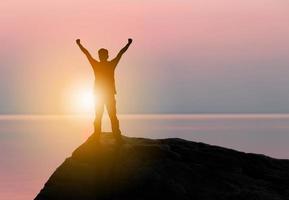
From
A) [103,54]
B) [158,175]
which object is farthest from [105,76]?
[158,175]

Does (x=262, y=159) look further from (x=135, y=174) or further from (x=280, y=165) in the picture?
(x=135, y=174)

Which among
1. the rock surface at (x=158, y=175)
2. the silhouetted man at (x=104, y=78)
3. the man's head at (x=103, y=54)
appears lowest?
the rock surface at (x=158, y=175)

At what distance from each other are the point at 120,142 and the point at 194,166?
2765mm

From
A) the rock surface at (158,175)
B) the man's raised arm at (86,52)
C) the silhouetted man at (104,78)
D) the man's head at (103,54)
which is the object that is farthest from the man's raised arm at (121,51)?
the rock surface at (158,175)

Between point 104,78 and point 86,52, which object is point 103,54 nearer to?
point 86,52

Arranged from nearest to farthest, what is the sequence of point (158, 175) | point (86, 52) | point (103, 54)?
point (103, 54) < point (158, 175) < point (86, 52)

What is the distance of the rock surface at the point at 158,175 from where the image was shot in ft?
65.2

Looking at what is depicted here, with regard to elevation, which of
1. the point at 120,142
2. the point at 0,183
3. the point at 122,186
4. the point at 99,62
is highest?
the point at 99,62

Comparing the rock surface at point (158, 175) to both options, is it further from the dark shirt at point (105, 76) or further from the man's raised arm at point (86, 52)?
the man's raised arm at point (86, 52)

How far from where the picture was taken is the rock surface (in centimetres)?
1988

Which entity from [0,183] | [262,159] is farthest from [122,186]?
[0,183]

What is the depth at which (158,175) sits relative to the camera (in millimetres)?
20234

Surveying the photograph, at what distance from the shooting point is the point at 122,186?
20234 mm

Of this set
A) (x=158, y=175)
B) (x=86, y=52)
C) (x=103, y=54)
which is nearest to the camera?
(x=103, y=54)
